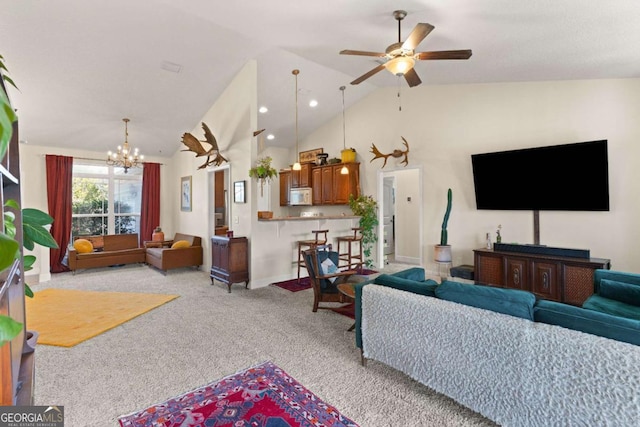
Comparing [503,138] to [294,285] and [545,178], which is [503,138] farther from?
[294,285]

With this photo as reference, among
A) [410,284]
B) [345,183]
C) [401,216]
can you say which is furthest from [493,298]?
[401,216]

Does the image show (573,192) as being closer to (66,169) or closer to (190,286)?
(190,286)

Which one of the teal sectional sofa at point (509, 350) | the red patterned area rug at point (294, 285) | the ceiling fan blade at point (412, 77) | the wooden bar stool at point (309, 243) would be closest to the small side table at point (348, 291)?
the teal sectional sofa at point (509, 350)

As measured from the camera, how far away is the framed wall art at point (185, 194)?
707cm

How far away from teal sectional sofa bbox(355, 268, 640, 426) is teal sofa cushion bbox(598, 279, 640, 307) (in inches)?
10.7

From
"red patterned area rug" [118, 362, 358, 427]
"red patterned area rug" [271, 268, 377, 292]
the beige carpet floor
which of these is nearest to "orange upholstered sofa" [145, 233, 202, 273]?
the beige carpet floor

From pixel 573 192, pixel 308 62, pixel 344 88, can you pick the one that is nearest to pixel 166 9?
pixel 308 62

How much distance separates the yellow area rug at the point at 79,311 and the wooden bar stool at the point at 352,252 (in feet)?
10.4

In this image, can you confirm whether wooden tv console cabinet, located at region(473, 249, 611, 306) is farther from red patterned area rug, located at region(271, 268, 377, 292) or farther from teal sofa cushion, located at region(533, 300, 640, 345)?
teal sofa cushion, located at region(533, 300, 640, 345)

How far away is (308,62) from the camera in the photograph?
5.38 meters

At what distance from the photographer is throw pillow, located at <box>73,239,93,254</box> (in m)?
6.31

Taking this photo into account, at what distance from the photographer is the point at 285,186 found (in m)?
8.70

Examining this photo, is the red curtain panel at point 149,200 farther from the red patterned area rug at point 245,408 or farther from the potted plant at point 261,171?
the red patterned area rug at point 245,408

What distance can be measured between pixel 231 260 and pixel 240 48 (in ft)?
10.5
